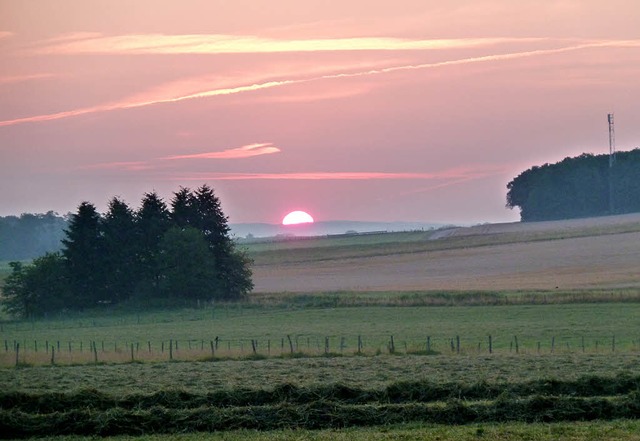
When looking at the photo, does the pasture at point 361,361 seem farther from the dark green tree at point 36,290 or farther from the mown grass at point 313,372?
the dark green tree at point 36,290

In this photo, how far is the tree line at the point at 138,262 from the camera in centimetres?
7612

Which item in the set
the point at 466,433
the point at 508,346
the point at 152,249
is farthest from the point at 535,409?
the point at 152,249

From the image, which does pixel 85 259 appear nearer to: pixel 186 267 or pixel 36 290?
pixel 36 290

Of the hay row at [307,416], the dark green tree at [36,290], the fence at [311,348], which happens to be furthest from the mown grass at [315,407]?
the dark green tree at [36,290]

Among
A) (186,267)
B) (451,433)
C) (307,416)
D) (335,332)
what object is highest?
(186,267)

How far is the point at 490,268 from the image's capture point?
89.5 meters

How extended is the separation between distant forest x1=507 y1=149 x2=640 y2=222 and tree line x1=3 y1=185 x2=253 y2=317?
278 ft

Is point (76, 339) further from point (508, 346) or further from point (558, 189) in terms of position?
point (558, 189)

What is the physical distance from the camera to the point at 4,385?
26594 mm

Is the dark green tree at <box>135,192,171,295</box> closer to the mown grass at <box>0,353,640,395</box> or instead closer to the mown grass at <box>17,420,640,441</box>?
the mown grass at <box>0,353,640,395</box>

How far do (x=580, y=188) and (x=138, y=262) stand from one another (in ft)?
310

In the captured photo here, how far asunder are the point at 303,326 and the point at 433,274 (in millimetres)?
36815

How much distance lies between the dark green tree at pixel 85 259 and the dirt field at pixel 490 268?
46.4ft

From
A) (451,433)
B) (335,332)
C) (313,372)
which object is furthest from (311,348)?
(451,433)
